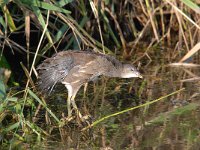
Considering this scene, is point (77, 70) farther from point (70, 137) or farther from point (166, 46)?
point (166, 46)

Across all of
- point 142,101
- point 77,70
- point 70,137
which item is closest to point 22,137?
point 70,137

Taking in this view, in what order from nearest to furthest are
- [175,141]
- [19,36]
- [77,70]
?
[175,141] < [77,70] < [19,36]

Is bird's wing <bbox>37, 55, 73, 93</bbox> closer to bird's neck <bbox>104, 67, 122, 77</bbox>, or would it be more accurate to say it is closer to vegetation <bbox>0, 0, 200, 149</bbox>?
vegetation <bbox>0, 0, 200, 149</bbox>

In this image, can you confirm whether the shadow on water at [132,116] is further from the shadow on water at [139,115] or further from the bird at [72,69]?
the bird at [72,69]

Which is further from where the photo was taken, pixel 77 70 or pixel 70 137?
pixel 77 70

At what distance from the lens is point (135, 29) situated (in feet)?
23.3

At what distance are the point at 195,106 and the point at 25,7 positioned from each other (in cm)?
164

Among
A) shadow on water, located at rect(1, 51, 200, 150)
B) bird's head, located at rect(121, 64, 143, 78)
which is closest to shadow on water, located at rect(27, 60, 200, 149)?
shadow on water, located at rect(1, 51, 200, 150)

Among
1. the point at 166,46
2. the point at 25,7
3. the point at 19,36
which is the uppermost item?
the point at 25,7

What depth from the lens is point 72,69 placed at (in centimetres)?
515

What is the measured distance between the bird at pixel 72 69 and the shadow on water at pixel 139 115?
205 mm

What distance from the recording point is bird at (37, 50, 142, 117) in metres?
5.02

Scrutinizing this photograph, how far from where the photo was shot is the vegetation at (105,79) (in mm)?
4473

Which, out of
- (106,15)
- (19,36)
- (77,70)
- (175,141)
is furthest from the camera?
(106,15)
